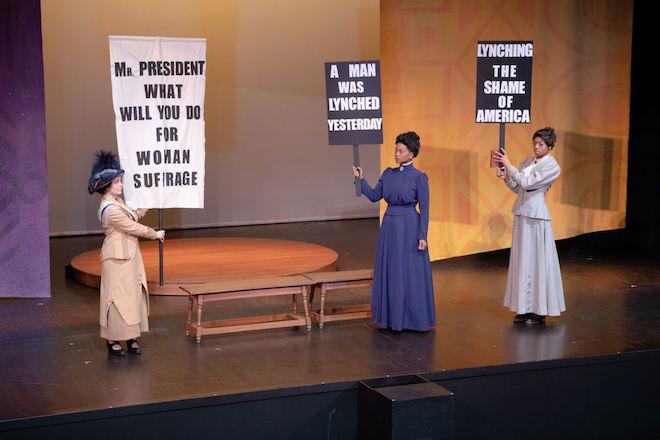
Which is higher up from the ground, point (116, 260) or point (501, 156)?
point (501, 156)

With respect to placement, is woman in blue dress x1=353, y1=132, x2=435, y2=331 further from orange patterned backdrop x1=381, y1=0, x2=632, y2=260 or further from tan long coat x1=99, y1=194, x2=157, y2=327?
orange patterned backdrop x1=381, y1=0, x2=632, y2=260

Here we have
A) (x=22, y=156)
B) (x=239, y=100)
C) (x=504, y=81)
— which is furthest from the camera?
(x=239, y=100)

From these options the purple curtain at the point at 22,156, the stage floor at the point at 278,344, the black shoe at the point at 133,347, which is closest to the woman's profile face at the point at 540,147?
the stage floor at the point at 278,344

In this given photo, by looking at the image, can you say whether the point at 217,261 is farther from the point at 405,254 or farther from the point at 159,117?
the point at 405,254

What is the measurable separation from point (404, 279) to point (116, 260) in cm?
190

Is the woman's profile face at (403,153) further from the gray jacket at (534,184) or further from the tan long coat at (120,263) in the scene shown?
the tan long coat at (120,263)

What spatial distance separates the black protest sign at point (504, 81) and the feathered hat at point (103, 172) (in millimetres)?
2693

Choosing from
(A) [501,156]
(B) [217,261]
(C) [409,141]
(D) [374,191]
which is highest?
(C) [409,141]

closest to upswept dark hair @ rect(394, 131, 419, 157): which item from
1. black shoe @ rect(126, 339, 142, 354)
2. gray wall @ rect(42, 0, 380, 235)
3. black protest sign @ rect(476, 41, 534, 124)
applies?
black protest sign @ rect(476, 41, 534, 124)

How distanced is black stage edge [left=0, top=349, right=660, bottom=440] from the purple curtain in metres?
3.04

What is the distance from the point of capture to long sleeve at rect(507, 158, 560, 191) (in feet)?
20.8

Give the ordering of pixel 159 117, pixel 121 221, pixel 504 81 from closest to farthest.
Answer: pixel 121 221 → pixel 504 81 → pixel 159 117

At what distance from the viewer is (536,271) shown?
6.48 metres

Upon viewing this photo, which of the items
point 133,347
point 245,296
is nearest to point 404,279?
point 245,296
